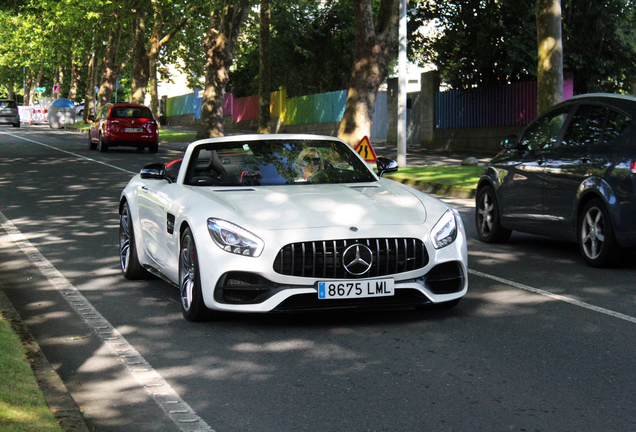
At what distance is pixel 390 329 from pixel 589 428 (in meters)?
2.29

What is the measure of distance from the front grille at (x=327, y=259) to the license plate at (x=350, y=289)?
54 millimetres

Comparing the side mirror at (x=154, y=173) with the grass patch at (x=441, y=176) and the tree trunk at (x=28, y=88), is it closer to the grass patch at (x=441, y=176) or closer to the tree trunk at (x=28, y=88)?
the grass patch at (x=441, y=176)

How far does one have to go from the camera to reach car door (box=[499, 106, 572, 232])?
10078mm

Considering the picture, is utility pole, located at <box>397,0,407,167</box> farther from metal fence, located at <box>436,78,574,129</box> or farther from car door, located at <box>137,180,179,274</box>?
car door, located at <box>137,180,179,274</box>

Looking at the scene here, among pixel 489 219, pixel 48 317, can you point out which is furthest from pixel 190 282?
pixel 489 219

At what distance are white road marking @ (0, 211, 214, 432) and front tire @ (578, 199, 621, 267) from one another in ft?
15.5

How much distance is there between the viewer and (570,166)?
9.53 metres

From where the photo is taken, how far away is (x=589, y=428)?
4.42m

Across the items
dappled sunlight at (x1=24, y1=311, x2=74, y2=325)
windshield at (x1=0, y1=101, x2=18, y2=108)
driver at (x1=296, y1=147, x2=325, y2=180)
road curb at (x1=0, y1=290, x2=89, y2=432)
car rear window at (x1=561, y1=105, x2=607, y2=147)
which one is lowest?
dappled sunlight at (x1=24, y1=311, x2=74, y2=325)

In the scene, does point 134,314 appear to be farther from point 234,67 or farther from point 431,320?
point 234,67

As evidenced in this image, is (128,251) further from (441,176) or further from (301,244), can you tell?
(441,176)

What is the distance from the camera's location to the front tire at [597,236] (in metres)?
8.93

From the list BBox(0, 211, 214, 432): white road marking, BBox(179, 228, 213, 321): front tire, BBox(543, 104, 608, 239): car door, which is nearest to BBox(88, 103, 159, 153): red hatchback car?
BBox(0, 211, 214, 432): white road marking

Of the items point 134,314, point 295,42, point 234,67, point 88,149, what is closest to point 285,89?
point 295,42
